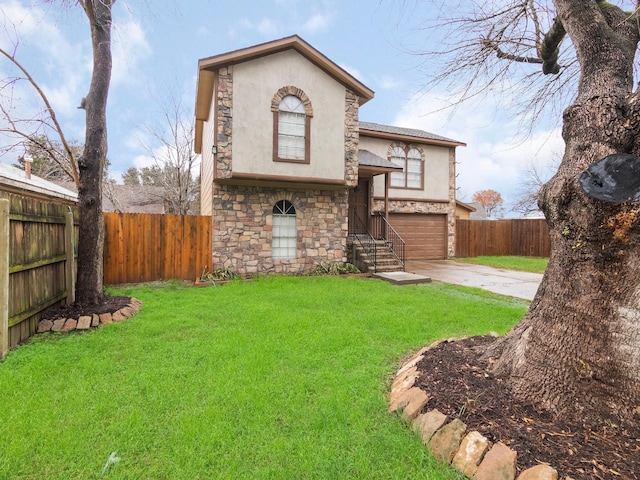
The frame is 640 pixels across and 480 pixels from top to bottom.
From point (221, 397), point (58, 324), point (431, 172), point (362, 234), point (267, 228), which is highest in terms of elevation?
point (431, 172)

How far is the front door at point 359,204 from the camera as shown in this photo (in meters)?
12.4

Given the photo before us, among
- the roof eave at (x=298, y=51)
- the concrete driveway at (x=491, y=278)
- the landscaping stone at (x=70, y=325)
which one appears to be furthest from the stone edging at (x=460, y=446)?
A: the roof eave at (x=298, y=51)

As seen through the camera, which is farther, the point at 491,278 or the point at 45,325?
the point at 491,278

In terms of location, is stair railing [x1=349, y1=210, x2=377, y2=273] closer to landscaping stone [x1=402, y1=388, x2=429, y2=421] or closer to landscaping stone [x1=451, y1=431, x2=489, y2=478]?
landscaping stone [x1=402, y1=388, x2=429, y2=421]

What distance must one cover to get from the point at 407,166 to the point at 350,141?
5.42 metres

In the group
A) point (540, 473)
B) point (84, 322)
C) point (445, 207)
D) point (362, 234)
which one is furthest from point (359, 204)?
point (540, 473)

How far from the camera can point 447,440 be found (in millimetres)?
2121

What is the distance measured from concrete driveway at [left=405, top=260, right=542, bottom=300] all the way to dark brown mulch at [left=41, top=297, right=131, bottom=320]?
773cm

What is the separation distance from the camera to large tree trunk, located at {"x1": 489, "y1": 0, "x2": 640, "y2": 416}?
209 cm

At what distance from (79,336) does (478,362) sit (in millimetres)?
4766

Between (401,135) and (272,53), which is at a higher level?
(272,53)

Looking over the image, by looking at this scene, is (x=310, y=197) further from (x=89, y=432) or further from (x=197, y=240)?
(x=89, y=432)

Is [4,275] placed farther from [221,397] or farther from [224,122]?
[224,122]

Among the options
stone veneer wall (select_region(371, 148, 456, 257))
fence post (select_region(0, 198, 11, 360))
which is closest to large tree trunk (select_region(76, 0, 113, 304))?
fence post (select_region(0, 198, 11, 360))
